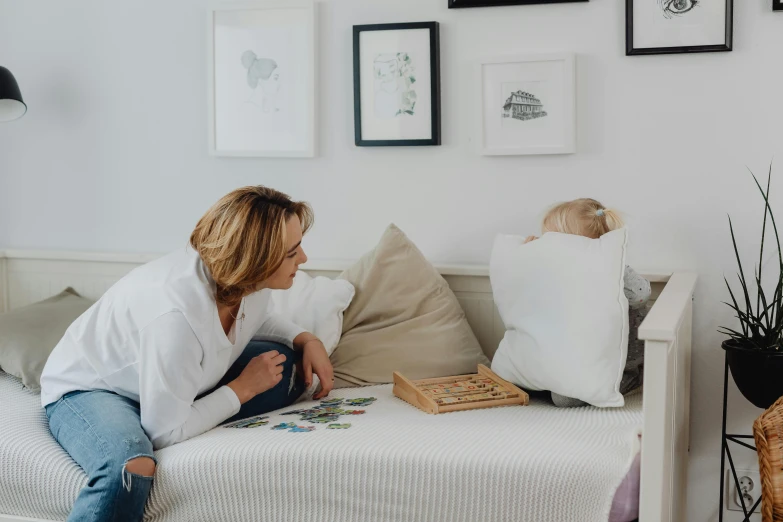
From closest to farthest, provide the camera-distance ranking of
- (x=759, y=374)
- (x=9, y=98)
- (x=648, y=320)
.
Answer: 1. (x=648, y=320)
2. (x=759, y=374)
3. (x=9, y=98)

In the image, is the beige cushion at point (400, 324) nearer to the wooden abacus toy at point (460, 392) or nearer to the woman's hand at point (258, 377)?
the wooden abacus toy at point (460, 392)

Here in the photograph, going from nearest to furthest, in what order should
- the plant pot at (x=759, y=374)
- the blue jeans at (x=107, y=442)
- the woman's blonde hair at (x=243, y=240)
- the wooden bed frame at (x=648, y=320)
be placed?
the wooden bed frame at (x=648, y=320), the blue jeans at (x=107, y=442), the woman's blonde hair at (x=243, y=240), the plant pot at (x=759, y=374)

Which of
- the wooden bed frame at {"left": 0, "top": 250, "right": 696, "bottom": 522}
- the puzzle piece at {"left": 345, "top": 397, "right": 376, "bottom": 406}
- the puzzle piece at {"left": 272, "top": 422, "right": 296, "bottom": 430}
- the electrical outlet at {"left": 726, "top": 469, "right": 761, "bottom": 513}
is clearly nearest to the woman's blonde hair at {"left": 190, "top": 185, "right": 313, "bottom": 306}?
the puzzle piece at {"left": 272, "top": 422, "right": 296, "bottom": 430}

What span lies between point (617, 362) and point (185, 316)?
2.84 ft

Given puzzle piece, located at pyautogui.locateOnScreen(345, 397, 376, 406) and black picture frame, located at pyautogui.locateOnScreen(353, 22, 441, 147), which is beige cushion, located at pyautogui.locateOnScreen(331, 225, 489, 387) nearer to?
puzzle piece, located at pyautogui.locateOnScreen(345, 397, 376, 406)

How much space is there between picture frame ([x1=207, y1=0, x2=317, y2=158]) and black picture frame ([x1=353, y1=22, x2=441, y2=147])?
0.12 metres

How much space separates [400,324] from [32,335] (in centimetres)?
94

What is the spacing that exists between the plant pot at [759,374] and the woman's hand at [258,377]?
3.32ft

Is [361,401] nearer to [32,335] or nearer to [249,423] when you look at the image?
[249,423]

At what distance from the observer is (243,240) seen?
1604mm

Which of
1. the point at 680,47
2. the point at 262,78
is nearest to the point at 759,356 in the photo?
the point at 680,47

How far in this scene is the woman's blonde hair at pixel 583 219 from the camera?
1.95 meters

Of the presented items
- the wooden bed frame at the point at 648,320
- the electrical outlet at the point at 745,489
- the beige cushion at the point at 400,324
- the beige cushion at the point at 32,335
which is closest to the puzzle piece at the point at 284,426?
the beige cushion at the point at 400,324

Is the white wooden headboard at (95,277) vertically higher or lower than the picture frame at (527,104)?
lower
